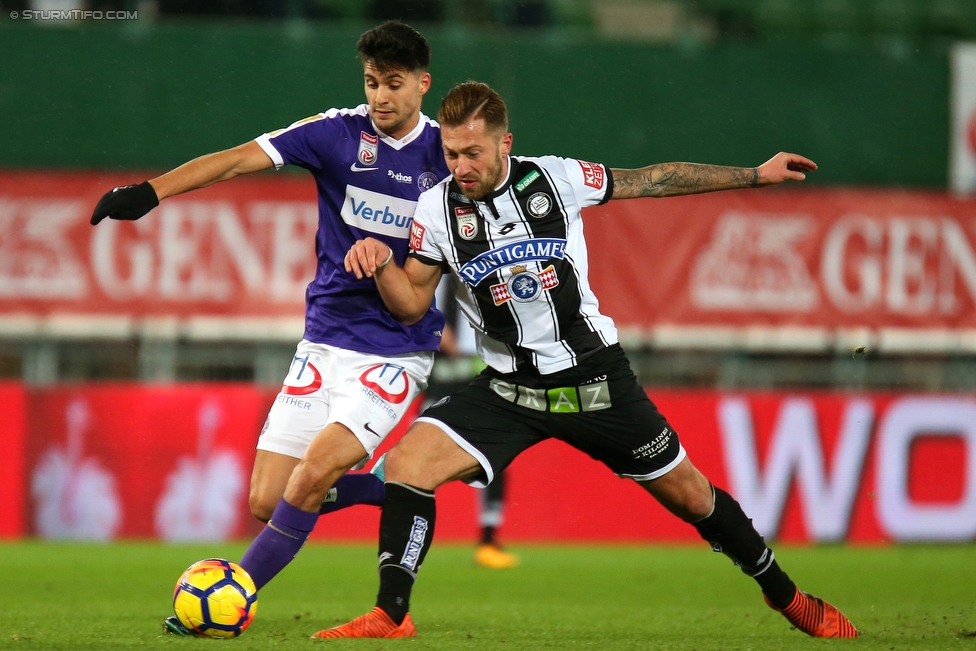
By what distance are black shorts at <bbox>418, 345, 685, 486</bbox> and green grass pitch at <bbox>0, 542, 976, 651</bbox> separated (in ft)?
2.42

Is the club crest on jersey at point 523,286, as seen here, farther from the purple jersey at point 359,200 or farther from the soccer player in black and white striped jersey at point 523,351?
the purple jersey at point 359,200

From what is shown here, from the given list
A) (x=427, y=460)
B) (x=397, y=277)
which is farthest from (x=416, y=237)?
(x=427, y=460)

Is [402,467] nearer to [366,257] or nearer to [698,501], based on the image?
[366,257]

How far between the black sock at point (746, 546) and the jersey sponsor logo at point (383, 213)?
170 centimetres

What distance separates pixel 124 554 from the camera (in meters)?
10.1

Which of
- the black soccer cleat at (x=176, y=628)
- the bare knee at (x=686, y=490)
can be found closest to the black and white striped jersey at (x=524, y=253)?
the bare knee at (x=686, y=490)

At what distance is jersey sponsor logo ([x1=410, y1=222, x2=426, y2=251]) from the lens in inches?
207

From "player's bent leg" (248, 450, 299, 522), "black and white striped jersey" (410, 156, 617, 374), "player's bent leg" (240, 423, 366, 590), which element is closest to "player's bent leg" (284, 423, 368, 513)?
"player's bent leg" (240, 423, 366, 590)

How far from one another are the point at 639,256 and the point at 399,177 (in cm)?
715

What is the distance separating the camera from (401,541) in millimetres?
5051

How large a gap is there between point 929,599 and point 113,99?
932 centimetres

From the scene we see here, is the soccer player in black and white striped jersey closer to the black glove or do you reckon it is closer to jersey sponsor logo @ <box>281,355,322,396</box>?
jersey sponsor logo @ <box>281,355,322,396</box>

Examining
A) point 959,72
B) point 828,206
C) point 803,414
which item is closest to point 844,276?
point 828,206

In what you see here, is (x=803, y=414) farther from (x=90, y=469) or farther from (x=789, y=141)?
(x=90, y=469)
